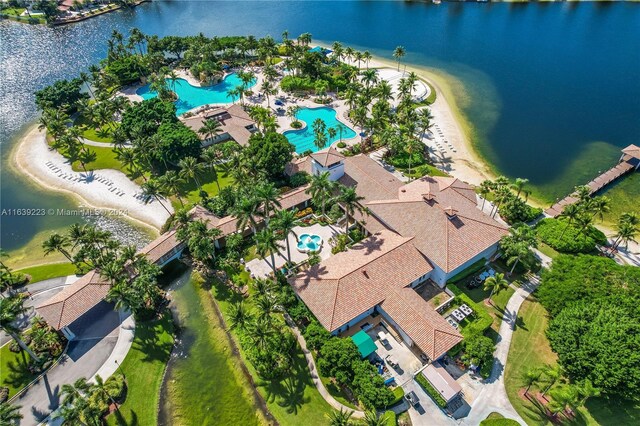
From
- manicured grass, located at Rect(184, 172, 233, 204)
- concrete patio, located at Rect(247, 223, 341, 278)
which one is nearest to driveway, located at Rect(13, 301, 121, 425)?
concrete patio, located at Rect(247, 223, 341, 278)

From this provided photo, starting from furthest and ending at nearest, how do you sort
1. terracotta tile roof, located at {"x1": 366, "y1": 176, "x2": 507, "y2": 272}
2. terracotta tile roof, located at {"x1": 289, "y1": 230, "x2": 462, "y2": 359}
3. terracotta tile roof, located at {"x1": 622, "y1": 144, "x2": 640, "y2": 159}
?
1. terracotta tile roof, located at {"x1": 622, "y1": 144, "x2": 640, "y2": 159}
2. terracotta tile roof, located at {"x1": 366, "y1": 176, "x2": 507, "y2": 272}
3. terracotta tile roof, located at {"x1": 289, "y1": 230, "x2": 462, "y2": 359}

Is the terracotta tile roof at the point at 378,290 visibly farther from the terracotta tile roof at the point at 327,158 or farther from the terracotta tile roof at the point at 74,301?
the terracotta tile roof at the point at 74,301

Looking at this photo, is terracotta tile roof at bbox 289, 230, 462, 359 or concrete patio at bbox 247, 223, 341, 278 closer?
terracotta tile roof at bbox 289, 230, 462, 359

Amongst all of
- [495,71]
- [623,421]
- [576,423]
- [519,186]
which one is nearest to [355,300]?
[576,423]

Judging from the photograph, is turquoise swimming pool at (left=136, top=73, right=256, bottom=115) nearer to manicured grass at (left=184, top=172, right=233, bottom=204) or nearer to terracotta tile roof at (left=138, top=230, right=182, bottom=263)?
manicured grass at (left=184, top=172, right=233, bottom=204)

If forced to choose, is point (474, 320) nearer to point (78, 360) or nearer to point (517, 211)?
point (517, 211)
